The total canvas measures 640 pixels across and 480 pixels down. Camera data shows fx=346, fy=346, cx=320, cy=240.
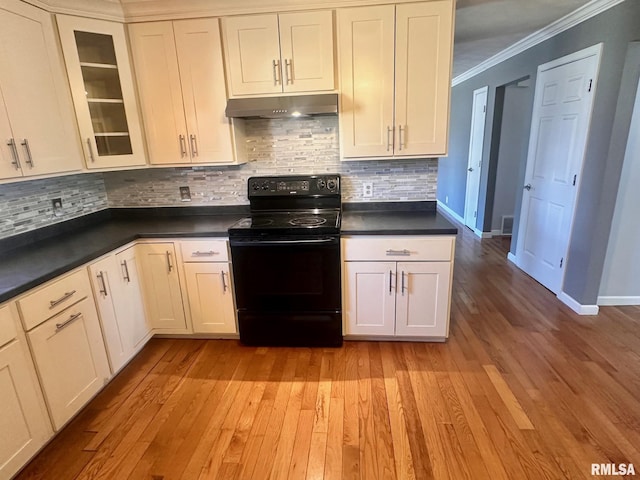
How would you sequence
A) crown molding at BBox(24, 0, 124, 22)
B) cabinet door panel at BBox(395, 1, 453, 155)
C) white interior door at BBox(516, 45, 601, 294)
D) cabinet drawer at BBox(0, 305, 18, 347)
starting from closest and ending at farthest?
cabinet drawer at BBox(0, 305, 18, 347), crown molding at BBox(24, 0, 124, 22), cabinet door panel at BBox(395, 1, 453, 155), white interior door at BBox(516, 45, 601, 294)

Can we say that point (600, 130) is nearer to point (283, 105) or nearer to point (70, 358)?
point (283, 105)

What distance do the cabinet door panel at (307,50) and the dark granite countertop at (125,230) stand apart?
0.95m

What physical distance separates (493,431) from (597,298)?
1897mm

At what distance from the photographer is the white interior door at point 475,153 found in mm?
4793

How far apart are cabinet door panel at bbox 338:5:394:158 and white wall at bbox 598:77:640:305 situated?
1911 mm

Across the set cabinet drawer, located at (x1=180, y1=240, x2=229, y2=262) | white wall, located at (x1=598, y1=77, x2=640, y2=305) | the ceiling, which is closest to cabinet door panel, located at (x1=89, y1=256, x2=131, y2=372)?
cabinet drawer, located at (x1=180, y1=240, x2=229, y2=262)

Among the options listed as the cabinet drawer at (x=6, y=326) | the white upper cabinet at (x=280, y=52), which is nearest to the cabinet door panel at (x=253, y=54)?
the white upper cabinet at (x=280, y=52)

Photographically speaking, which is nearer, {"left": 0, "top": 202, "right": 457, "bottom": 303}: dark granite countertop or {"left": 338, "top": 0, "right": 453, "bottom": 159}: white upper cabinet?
{"left": 0, "top": 202, "right": 457, "bottom": 303}: dark granite countertop

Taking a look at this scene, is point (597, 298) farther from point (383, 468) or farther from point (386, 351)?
point (383, 468)

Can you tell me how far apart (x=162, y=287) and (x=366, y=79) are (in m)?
2.01

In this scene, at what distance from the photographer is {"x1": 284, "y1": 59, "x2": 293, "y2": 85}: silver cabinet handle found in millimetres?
2260

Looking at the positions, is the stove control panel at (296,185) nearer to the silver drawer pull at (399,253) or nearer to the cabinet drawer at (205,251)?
the cabinet drawer at (205,251)

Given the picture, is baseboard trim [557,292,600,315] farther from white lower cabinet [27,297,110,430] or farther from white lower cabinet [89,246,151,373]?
white lower cabinet [27,297,110,430]

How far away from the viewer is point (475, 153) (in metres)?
5.09
